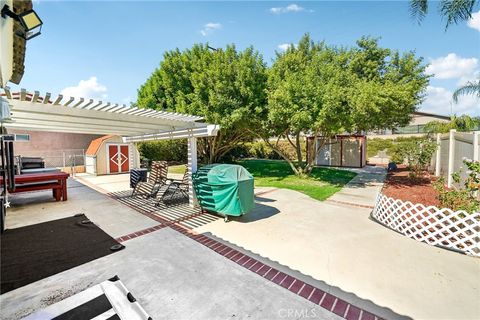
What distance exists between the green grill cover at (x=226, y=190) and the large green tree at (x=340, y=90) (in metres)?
4.68

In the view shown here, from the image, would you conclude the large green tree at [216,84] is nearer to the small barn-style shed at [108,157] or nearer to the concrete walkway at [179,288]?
the small barn-style shed at [108,157]

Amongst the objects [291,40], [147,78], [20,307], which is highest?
[291,40]

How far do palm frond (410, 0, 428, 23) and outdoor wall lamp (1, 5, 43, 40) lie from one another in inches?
437

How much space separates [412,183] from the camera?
1081cm

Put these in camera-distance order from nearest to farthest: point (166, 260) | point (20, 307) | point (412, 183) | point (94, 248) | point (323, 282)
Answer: point (20, 307), point (323, 282), point (166, 260), point (94, 248), point (412, 183)

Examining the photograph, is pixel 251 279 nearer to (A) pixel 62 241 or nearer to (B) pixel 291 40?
(A) pixel 62 241

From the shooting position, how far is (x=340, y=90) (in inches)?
368

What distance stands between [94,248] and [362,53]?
15996 mm

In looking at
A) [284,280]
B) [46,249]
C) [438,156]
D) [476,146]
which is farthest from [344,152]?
[46,249]

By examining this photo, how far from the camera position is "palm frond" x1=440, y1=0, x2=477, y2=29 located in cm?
725

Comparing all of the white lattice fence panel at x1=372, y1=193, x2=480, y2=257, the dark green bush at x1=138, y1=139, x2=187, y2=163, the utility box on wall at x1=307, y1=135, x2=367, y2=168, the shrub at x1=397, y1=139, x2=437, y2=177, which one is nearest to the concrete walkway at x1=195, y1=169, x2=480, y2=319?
the white lattice fence panel at x1=372, y1=193, x2=480, y2=257

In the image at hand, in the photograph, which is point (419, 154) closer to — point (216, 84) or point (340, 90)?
point (340, 90)

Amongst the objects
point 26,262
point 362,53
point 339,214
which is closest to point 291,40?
point 362,53

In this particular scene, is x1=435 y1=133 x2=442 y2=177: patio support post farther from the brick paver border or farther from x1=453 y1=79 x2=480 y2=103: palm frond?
the brick paver border
